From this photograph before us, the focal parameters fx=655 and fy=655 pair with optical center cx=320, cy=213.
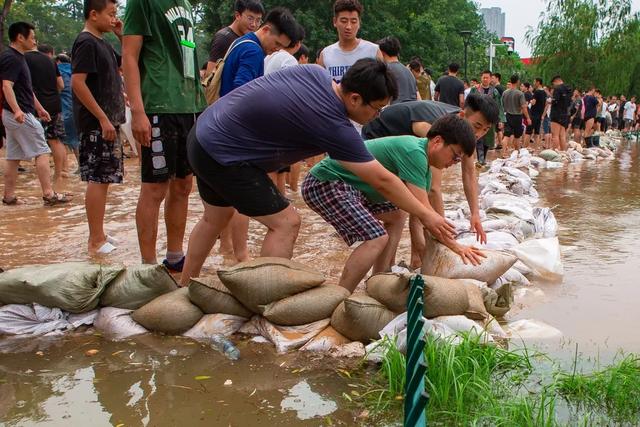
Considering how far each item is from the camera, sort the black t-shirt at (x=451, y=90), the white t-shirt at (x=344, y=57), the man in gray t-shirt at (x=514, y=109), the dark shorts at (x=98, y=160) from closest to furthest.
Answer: the dark shorts at (x=98, y=160) → the white t-shirt at (x=344, y=57) → the black t-shirt at (x=451, y=90) → the man in gray t-shirt at (x=514, y=109)

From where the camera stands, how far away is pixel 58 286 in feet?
9.85

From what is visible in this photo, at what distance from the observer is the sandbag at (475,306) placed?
2.89 metres

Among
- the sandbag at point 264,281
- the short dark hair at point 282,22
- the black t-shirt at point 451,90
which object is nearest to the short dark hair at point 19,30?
the short dark hair at point 282,22

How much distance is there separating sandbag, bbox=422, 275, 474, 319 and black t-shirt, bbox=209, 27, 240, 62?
8.68 feet

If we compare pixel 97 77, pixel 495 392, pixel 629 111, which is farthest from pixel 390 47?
pixel 629 111

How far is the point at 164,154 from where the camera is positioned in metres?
3.54

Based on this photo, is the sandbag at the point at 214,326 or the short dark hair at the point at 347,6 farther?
the short dark hair at the point at 347,6

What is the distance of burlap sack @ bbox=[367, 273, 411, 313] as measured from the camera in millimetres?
2771

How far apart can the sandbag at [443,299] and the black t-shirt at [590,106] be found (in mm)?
15060

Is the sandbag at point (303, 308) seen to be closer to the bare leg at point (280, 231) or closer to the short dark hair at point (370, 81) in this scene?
the bare leg at point (280, 231)

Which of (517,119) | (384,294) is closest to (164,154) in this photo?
(384,294)

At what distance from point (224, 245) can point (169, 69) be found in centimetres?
129

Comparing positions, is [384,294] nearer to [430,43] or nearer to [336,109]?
[336,109]

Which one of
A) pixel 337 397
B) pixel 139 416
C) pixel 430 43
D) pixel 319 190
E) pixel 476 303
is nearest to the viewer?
pixel 139 416
